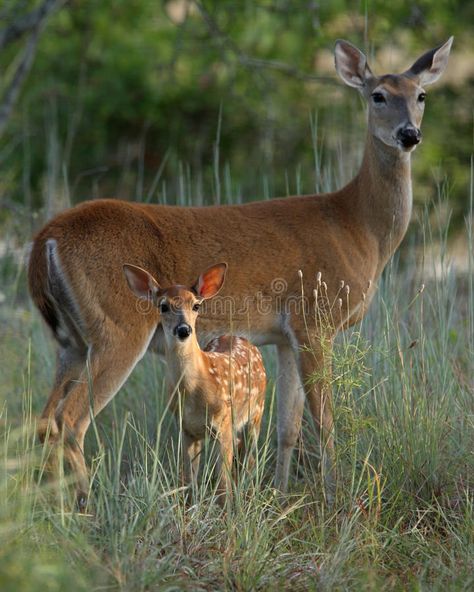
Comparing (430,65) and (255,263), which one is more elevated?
(430,65)

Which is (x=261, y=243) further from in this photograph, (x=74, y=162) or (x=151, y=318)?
(x=74, y=162)

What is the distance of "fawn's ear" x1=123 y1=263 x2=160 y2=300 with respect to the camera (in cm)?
541

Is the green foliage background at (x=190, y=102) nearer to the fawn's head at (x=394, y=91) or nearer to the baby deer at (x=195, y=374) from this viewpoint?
the fawn's head at (x=394, y=91)

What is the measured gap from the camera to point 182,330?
17.6ft

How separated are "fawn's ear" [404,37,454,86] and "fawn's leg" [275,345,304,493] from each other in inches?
68.4

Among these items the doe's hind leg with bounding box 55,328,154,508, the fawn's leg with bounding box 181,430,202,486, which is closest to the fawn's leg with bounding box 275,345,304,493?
the fawn's leg with bounding box 181,430,202,486

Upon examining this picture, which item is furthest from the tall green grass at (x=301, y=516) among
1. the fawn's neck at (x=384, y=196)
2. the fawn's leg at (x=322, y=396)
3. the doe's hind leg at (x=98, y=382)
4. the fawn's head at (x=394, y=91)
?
the fawn's head at (x=394, y=91)

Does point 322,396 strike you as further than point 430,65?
No

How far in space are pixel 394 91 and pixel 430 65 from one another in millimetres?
403

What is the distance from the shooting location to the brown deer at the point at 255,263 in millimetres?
5645

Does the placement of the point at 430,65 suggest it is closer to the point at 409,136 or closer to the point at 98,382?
the point at 409,136

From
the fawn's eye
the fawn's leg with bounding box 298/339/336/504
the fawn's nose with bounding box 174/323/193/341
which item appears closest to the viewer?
the fawn's leg with bounding box 298/339/336/504

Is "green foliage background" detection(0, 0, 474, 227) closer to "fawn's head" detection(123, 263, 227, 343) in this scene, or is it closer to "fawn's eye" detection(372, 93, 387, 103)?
"fawn's eye" detection(372, 93, 387, 103)

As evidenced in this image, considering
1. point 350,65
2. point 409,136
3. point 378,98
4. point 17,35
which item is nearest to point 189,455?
point 409,136
